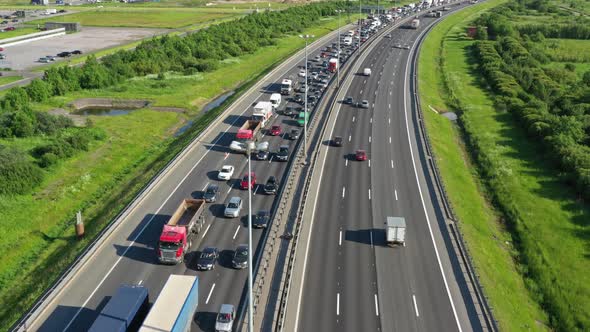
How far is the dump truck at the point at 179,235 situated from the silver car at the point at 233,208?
3.31 m

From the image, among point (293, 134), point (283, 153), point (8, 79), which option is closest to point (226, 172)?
point (283, 153)

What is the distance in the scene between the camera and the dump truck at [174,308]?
33.8 meters

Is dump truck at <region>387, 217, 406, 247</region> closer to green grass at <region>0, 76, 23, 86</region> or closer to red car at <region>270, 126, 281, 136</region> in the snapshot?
red car at <region>270, 126, 281, 136</region>

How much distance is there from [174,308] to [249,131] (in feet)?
145

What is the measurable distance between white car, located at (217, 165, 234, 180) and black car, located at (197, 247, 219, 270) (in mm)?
18992

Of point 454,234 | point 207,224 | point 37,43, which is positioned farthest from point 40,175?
point 37,43

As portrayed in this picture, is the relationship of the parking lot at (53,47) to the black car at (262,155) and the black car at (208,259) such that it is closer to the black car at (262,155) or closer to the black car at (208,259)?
the black car at (262,155)

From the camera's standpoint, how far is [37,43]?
597 feet

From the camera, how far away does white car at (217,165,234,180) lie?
65188mm

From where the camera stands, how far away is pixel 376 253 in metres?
48.4

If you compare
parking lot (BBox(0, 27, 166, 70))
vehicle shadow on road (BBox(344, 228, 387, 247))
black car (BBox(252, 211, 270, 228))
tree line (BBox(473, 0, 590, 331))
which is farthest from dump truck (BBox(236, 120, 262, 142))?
parking lot (BBox(0, 27, 166, 70))

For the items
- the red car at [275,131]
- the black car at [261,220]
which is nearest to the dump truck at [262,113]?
the red car at [275,131]

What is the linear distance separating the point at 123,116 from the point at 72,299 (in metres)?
65.6

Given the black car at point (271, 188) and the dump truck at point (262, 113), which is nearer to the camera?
the black car at point (271, 188)
